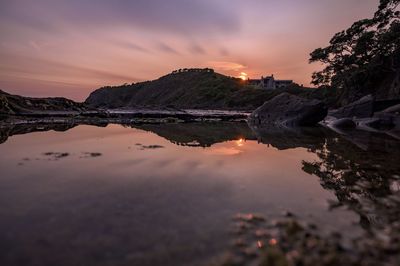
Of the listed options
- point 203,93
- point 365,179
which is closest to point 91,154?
point 365,179

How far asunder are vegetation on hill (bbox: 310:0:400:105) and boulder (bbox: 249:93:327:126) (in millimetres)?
15920

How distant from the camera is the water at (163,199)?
344cm

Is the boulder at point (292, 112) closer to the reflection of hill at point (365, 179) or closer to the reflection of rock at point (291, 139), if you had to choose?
the reflection of rock at point (291, 139)

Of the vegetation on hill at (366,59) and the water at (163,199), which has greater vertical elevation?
the vegetation on hill at (366,59)

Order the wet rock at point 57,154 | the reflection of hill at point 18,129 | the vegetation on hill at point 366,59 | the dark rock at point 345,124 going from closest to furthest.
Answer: the wet rock at point 57,154 → the reflection of hill at point 18,129 → the dark rock at point 345,124 → the vegetation on hill at point 366,59

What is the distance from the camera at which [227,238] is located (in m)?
3.71

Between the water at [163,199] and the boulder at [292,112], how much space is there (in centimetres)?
1644

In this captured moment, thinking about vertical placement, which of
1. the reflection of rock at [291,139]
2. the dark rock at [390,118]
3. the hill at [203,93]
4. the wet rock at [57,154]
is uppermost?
the hill at [203,93]

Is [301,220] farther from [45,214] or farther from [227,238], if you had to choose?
[45,214]

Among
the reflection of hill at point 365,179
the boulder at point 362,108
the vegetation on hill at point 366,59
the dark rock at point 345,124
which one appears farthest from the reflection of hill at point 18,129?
the vegetation on hill at point 366,59

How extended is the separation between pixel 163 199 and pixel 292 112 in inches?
946

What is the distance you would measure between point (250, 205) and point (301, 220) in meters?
0.98

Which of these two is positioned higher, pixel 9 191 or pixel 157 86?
pixel 157 86

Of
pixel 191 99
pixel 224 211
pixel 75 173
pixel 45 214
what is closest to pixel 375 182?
pixel 224 211
